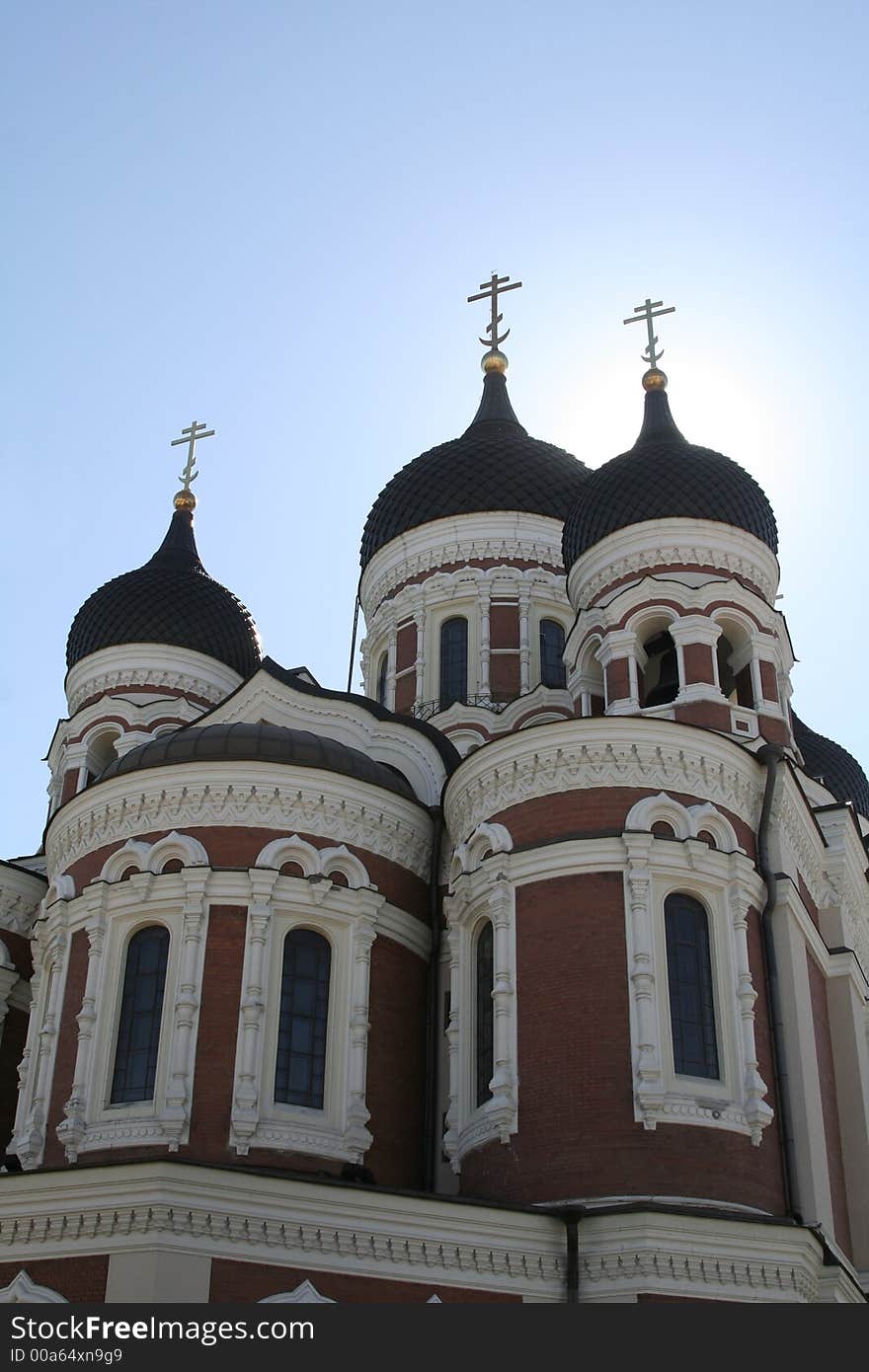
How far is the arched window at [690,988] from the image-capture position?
1371cm

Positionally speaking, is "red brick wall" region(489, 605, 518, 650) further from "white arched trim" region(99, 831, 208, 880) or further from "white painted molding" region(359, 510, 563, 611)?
"white arched trim" region(99, 831, 208, 880)

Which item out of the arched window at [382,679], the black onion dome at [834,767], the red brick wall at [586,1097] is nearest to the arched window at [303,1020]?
the red brick wall at [586,1097]

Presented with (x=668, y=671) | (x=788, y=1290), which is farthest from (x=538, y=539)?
(x=788, y=1290)

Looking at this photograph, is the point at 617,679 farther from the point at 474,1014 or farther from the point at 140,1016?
the point at 140,1016

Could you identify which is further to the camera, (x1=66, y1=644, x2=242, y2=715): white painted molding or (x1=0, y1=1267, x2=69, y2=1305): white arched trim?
(x1=66, y1=644, x2=242, y2=715): white painted molding

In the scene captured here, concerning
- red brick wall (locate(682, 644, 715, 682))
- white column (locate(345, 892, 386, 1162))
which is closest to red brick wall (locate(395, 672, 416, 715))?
red brick wall (locate(682, 644, 715, 682))

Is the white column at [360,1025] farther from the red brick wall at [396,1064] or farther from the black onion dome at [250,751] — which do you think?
the black onion dome at [250,751]

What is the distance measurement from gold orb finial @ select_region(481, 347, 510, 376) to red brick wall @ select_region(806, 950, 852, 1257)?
1285cm

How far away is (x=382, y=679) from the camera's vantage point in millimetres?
22859

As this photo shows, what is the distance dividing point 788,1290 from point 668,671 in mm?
7559

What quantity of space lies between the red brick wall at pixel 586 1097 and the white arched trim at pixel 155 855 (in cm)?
308

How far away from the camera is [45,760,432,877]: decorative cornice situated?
603 inches

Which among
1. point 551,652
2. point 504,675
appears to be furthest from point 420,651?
point 551,652

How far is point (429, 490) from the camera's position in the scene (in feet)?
75.9
